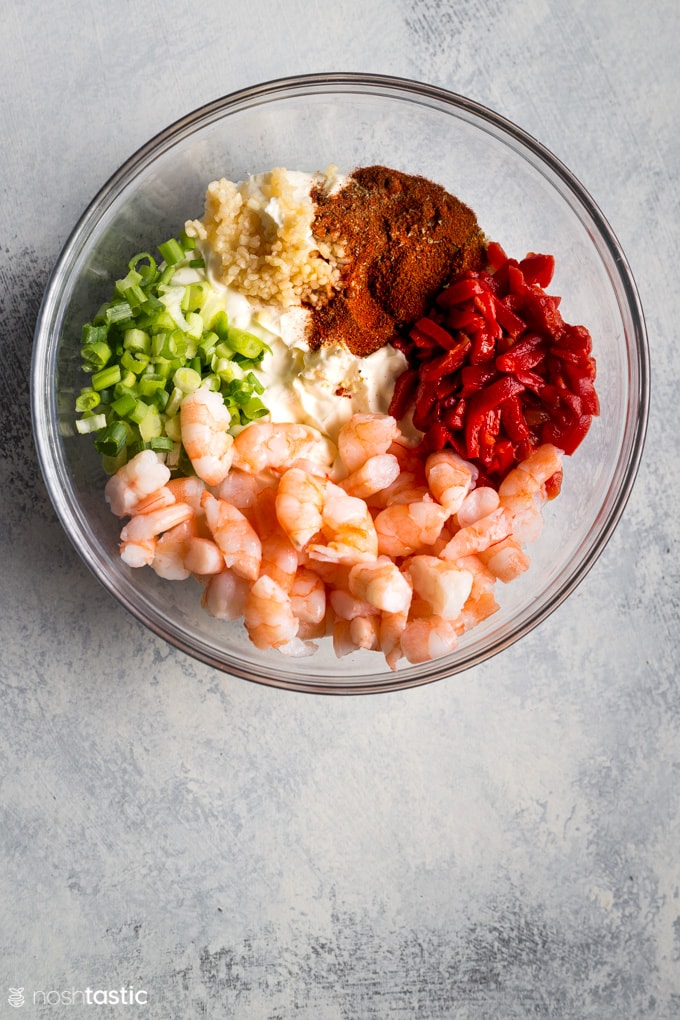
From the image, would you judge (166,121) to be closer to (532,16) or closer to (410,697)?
(532,16)

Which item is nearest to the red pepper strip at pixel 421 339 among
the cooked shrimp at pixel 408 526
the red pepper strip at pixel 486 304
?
the red pepper strip at pixel 486 304

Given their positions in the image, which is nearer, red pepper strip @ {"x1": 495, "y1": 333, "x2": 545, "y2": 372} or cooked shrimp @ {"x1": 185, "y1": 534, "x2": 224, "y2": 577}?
cooked shrimp @ {"x1": 185, "y1": 534, "x2": 224, "y2": 577}

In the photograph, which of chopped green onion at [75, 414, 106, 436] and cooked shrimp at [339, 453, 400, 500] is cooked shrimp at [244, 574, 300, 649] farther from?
chopped green onion at [75, 414, 106, 436]

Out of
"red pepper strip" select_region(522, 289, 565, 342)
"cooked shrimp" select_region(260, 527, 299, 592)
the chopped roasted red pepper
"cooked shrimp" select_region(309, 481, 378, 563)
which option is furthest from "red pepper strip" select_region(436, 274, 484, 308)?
"cooked shrimp" select_region(260, 527, 299, 592)

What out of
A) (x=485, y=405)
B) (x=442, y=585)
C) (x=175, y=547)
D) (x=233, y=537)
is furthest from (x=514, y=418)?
(x=175, y=547)

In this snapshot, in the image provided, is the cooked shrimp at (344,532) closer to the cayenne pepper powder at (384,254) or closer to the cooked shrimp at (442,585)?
the cooked shrimp at (442,585)

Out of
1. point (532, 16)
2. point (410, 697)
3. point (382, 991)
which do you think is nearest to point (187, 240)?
point (532, 16)

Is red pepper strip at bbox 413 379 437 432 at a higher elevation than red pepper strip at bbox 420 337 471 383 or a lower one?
lower
